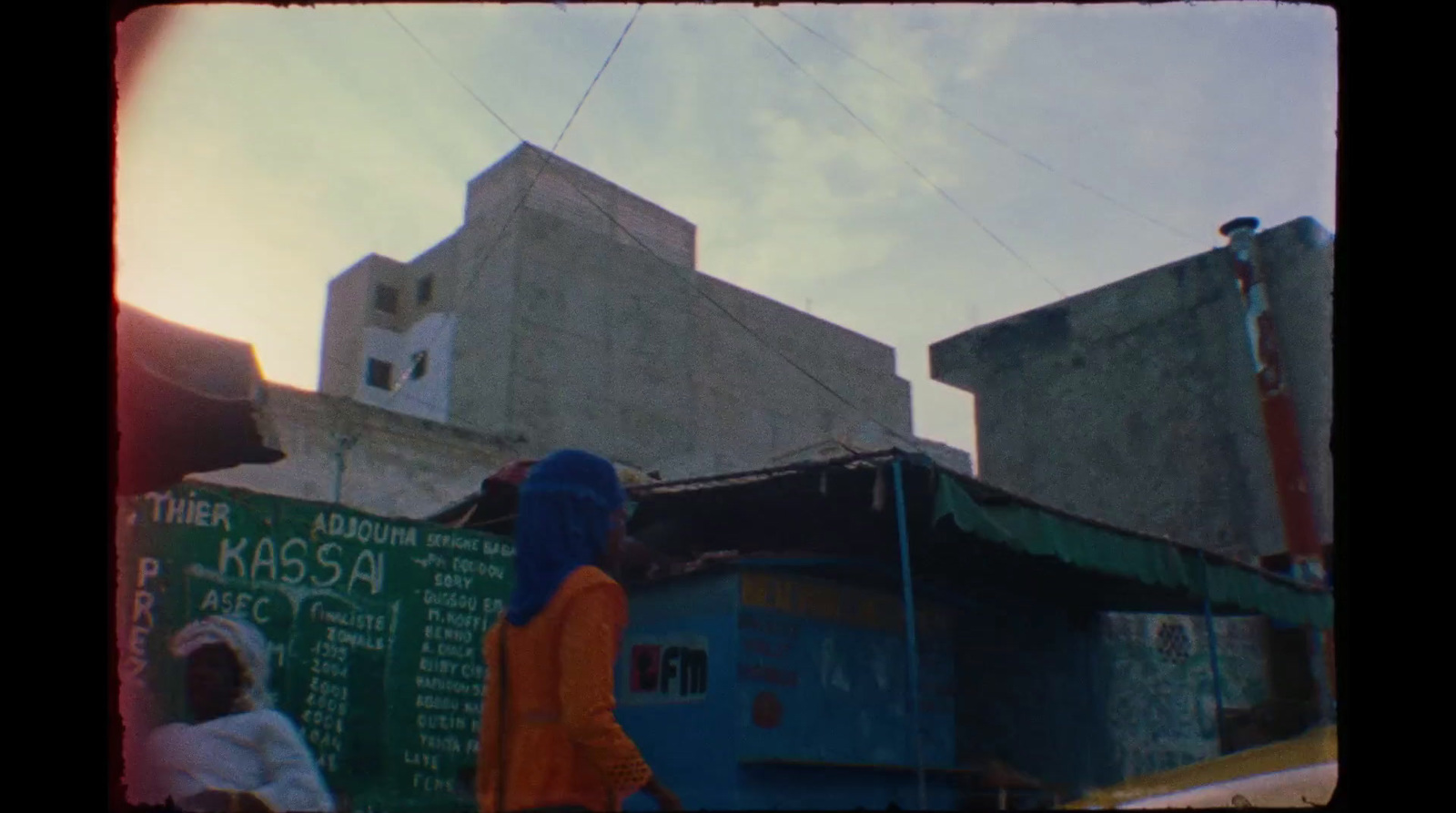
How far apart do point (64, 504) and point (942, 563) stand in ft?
21.5

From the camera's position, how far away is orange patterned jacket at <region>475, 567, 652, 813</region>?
13.1ft

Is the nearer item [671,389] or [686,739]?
[686,739]

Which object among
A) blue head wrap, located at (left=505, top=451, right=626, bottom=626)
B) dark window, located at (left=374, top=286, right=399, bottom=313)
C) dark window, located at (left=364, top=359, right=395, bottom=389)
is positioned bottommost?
blue head wrap, located at (left=505, top=451, right=626, bottom=626)

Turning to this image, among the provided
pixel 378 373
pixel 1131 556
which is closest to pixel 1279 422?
pixel 1131 556

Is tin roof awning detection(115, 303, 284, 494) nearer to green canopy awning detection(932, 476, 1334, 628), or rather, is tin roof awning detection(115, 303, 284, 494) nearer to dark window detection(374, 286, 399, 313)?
green canopy awning detection(932, 476, 1334, 628)

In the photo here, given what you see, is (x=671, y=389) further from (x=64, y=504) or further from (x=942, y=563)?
(x=64, y=504)

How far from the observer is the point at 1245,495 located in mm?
14656

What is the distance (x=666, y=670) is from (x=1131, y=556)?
117 inches

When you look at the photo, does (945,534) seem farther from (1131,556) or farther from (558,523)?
(558,523)

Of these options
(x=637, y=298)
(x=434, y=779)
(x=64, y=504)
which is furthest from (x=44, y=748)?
(x=637, y=298)

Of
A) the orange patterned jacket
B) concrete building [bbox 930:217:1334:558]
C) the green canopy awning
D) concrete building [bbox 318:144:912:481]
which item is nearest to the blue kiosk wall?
the green canopy awning

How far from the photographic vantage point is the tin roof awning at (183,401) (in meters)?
4.41

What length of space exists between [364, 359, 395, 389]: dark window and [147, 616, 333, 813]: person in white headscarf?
19.1 metres

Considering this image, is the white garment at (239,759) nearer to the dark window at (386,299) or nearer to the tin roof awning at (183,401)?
the tin roof awning at (183,401)
